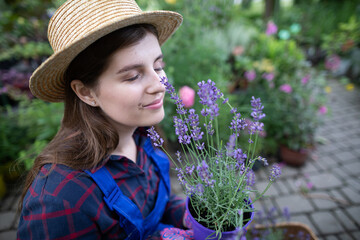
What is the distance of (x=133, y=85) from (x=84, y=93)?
328mm

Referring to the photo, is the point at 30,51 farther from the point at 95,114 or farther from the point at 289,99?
the point at 289,99

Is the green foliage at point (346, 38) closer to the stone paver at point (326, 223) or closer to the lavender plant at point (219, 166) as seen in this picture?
the stone paver at point (326, 223)

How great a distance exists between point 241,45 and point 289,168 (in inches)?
98.8

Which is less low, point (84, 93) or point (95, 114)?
point (84, 93)

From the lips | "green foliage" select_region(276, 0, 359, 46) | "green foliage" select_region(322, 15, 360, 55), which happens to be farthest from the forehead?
"green foliage" select_region(276, 0, 359, 46)

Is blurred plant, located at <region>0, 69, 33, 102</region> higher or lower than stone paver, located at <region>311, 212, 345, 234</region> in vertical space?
higher

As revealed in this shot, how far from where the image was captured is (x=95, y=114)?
1.25m

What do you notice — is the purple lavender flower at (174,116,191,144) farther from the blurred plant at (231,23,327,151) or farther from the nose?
the blurred plant at (231,23,327,151)

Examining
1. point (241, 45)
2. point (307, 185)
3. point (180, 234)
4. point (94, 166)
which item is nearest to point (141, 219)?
point (180, 234)

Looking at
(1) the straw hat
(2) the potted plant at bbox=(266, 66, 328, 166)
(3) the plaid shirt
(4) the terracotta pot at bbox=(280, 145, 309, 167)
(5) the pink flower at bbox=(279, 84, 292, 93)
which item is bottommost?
(4) the terracotta pot at bbox=(280, 145, 309, 167)

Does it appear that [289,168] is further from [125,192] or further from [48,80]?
[48,80]

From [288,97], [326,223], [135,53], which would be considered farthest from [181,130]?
[288,97]

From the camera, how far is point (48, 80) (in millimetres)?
1196

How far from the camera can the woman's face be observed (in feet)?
3.43
